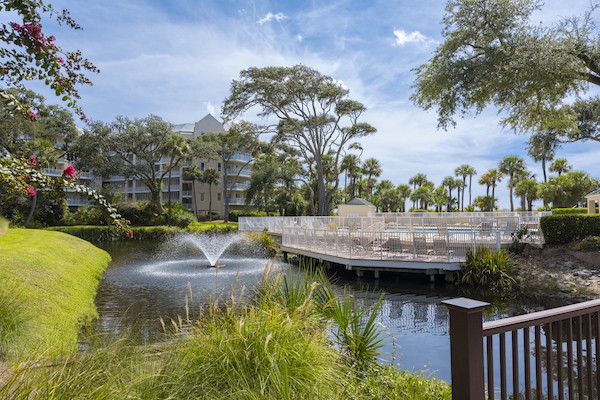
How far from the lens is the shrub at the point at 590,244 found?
12625 mm

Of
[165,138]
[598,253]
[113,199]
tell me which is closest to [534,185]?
[598,253]

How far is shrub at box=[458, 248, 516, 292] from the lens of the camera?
39.3ft

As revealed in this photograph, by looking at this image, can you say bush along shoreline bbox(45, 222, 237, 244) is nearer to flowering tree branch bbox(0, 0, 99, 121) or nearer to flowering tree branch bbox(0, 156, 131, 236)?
flowering tree branch bbox(0, 0, 99, 121)

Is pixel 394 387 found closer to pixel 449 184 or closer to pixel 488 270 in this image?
pixel 488 270

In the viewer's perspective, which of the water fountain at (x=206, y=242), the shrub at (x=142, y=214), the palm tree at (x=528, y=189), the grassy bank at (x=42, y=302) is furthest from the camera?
the palm tree at (x=528, y=189)

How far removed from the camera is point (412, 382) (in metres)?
4.18

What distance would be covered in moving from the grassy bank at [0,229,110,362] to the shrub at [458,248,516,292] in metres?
11.2

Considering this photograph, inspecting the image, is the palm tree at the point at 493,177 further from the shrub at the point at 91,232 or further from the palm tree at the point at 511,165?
the shrub at the point at 91,232

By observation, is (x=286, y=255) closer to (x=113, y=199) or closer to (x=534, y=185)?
(x=113, y=199)

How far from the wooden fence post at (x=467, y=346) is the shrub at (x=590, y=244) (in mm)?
13303

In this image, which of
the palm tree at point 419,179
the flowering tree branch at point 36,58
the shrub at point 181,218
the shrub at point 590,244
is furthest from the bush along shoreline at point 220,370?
the palm tree at point 419,179

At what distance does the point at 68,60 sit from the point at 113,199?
129 ft

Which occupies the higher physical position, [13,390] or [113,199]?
[113,199]

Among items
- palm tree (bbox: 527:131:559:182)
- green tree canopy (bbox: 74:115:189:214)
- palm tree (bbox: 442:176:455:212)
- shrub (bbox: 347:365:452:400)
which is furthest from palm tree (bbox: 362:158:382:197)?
shrub (bbox: 347:365:452:400)
